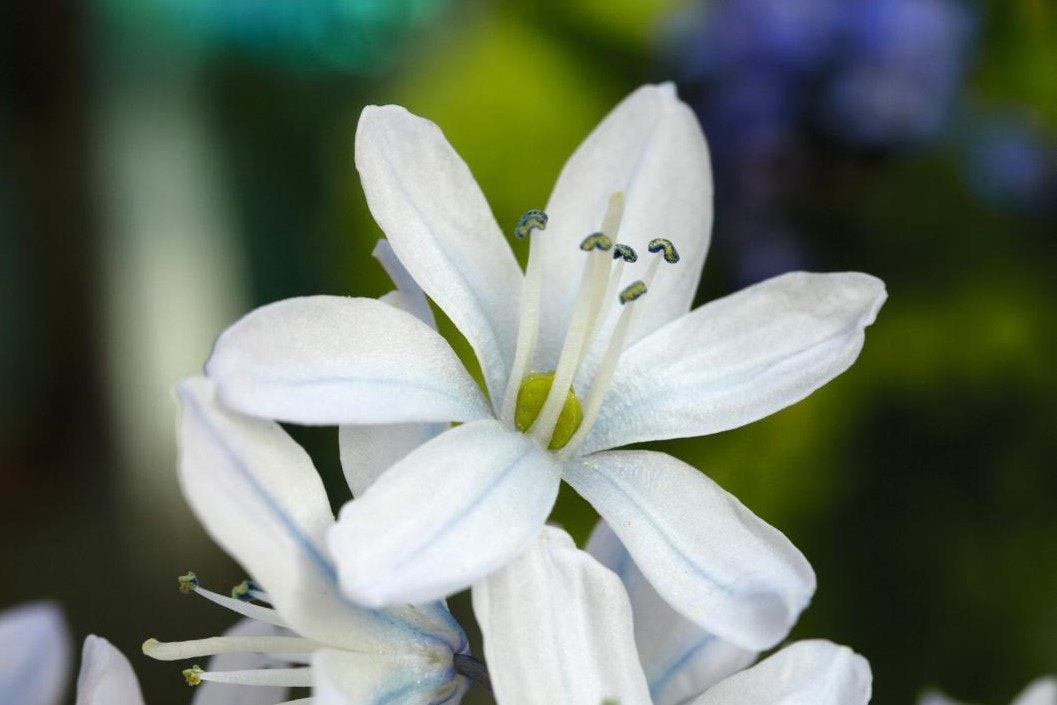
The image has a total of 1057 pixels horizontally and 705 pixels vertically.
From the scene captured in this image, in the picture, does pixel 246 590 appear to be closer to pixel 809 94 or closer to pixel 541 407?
pixel 541 407

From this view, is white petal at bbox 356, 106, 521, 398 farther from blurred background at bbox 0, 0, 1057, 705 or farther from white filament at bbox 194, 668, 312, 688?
blurred background at bbox 0, 0, 1057, 705

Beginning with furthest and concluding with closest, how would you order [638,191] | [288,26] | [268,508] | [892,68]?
[288,26] < [892,68] < [638,191] < [268,508]

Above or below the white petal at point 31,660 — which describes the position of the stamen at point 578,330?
above

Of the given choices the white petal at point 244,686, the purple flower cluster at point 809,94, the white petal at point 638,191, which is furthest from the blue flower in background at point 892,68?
the white petal at point 244,686

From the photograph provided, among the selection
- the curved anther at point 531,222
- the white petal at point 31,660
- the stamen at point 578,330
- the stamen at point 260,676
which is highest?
the curved anther at point 531,222

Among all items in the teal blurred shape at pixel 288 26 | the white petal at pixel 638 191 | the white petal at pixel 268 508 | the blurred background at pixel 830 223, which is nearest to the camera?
the white petal at pixel 268 508

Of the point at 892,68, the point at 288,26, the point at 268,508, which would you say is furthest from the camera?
the point at 288,26

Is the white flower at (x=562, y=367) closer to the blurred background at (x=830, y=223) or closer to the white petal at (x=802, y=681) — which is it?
the white petal at (x=802, y=681)

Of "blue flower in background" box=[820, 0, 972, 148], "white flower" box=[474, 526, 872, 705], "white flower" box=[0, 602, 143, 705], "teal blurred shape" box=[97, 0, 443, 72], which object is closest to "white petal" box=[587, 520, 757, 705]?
"white flower" box=[474, 526, 872, 705]

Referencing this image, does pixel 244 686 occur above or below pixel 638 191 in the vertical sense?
below

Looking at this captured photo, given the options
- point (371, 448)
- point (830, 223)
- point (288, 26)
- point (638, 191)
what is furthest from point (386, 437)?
point (288, 26)
